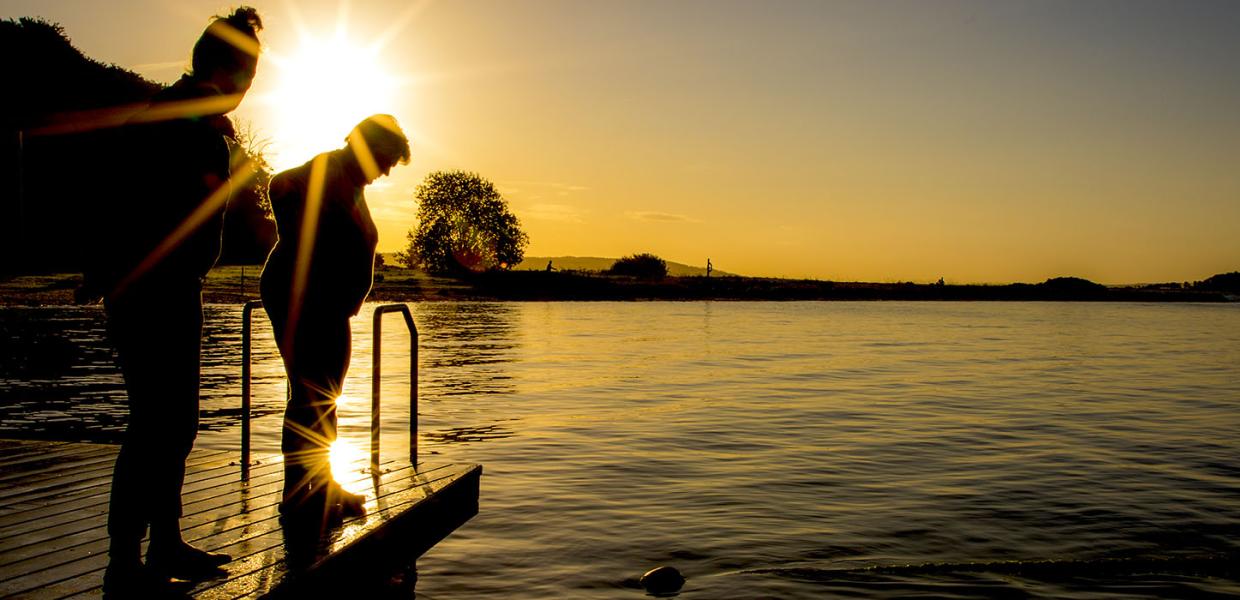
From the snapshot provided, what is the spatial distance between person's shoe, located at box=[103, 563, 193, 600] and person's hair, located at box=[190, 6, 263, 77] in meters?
2.31

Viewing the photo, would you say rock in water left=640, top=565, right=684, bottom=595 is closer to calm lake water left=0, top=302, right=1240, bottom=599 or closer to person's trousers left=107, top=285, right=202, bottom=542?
calm lake water left=0, top=302, right=1240, bottom=599

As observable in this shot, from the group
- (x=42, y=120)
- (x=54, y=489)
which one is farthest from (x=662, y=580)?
(x=42, y=120)

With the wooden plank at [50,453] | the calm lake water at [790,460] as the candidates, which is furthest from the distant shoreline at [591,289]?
the wooden plank at [50,453]

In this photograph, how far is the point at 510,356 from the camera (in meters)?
29.3

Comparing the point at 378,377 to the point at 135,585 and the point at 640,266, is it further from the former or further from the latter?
the point at 640,266

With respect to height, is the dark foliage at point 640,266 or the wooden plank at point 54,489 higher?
the dark foliage at point 640,266

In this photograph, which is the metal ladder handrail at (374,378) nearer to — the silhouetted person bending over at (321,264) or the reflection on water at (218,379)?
the silhouetted person bending over at (321,264)

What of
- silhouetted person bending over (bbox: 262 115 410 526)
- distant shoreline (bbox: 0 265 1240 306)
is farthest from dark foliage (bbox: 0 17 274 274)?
silhouetted person bending over (bbox: 262 115 410 526)

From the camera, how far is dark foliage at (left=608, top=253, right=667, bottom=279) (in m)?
104

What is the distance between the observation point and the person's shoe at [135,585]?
14.2ft

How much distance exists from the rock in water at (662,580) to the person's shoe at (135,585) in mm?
3742

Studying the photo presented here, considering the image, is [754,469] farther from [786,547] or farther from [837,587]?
[837,587]

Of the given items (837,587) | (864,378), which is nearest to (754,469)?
(837,587)

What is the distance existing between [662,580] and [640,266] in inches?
3816
